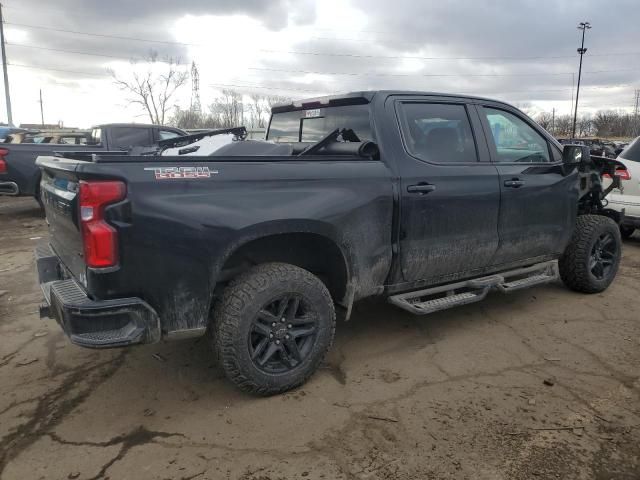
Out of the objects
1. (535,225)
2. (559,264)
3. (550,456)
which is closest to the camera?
(550,456)

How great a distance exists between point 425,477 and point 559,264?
3.40m

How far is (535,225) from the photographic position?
4375 millimetres

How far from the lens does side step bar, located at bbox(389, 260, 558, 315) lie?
367cm

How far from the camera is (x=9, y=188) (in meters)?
8.83

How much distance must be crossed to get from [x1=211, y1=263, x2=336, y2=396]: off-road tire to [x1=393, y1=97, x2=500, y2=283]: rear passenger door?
0.79 meters

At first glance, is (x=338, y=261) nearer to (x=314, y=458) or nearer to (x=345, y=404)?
(x=345, y=404)

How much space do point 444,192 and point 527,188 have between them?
0.99 meters

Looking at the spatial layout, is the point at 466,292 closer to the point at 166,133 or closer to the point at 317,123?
the point at 317,123

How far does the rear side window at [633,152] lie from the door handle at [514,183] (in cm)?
386

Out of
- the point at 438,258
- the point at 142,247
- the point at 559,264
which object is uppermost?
the point at 142,247

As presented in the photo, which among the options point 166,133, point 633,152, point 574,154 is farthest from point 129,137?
point 633,152

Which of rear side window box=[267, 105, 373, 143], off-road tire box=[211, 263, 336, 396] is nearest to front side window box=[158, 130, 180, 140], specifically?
rear side window box=[267, 105, 373, 143]

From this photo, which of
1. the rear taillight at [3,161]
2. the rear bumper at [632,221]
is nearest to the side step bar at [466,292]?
the rear bumper at [632,221]

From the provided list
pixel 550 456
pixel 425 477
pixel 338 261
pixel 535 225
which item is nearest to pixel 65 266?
pixel 338 261
